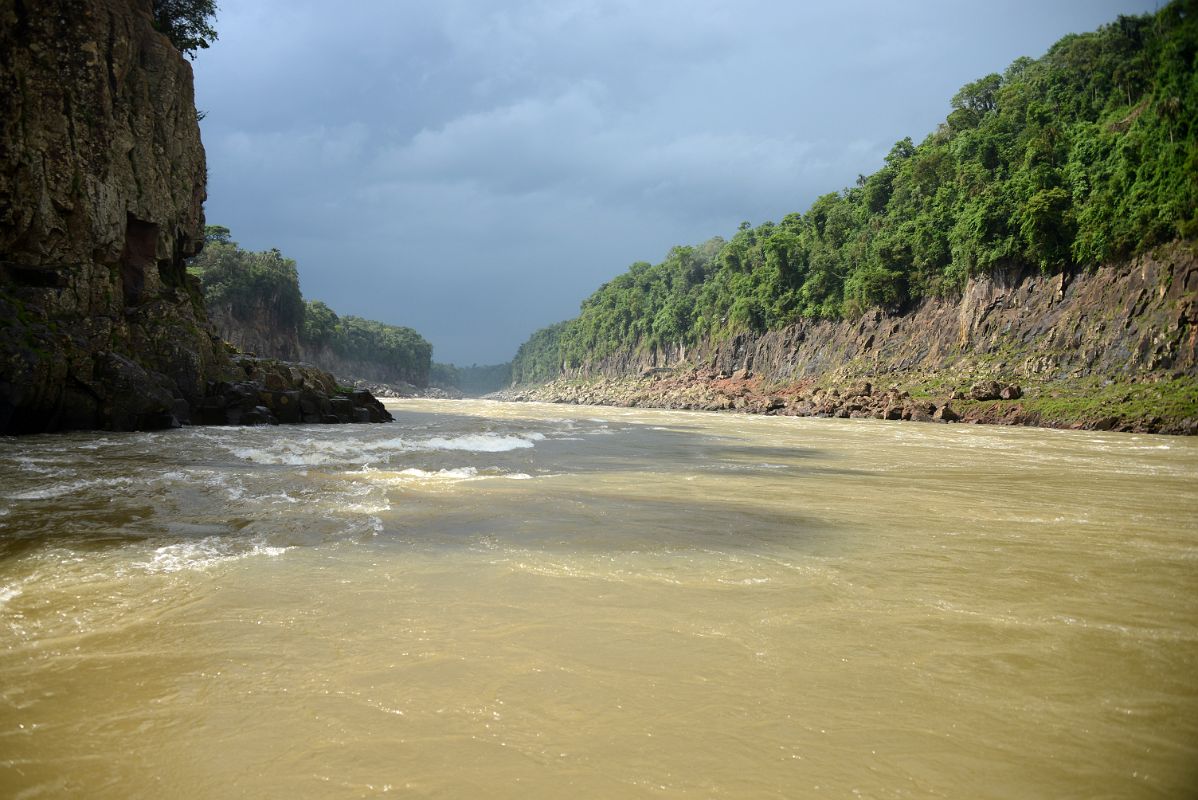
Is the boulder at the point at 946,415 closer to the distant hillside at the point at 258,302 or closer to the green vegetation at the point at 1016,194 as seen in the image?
the green vegetation at the point at 1016,194

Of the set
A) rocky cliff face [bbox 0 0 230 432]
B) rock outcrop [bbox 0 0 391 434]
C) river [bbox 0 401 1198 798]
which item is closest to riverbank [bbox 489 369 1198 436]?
river [bbox 0 401 1198 798]

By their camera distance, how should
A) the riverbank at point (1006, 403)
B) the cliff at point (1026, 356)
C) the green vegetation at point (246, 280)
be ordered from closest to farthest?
the riverbank at point (1006, 403)
the cliff at point (1026, 356)
the green vegetation at point (246, 280)

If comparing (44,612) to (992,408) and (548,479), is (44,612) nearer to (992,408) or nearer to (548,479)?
(548,479)

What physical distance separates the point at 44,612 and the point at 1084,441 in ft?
89.3

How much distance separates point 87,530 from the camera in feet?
19.0

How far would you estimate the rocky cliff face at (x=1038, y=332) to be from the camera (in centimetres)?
3017

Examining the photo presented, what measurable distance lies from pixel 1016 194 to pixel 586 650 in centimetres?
5290

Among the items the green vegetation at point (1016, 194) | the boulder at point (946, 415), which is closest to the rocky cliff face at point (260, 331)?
the green vegetation at point (1016, 194)

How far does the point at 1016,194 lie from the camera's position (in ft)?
144

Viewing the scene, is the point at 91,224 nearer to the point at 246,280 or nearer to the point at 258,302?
the point at 246,280

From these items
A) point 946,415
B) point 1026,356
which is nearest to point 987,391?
point 946,415

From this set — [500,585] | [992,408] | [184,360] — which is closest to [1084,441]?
[992,408]

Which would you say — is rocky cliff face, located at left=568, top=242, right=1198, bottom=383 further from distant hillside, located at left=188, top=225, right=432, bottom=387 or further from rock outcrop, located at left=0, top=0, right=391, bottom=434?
distant hillside, located at left=188, top=225, right=432, bottom=387

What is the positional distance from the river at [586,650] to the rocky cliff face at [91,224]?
12038 mm
